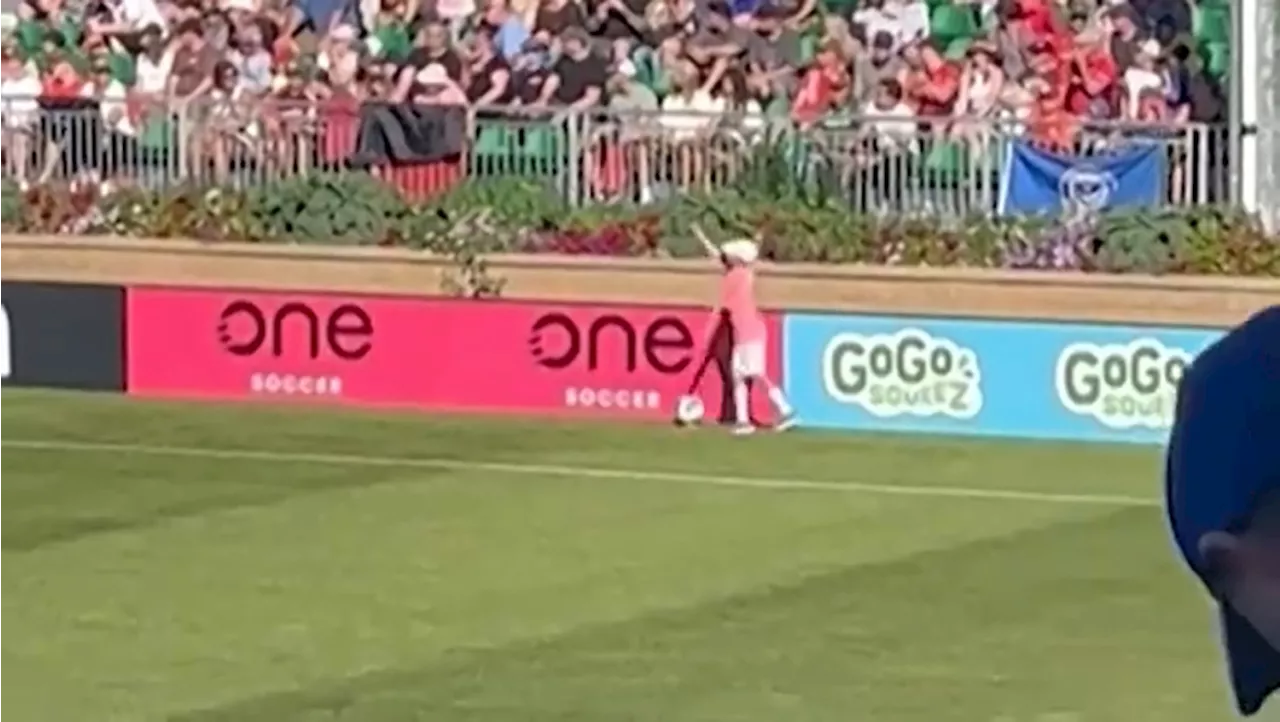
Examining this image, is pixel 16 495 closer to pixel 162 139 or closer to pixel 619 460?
pixel 619 460

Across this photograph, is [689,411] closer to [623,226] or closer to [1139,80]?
[623,226]

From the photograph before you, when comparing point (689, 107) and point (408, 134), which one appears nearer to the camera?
point (689, 107)

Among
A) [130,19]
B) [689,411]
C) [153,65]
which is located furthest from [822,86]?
[130,19]

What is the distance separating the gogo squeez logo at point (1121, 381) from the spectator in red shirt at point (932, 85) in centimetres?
234

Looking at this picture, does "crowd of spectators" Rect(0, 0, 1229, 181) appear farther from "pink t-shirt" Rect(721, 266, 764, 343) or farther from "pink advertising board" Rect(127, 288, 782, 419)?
"pink t-shirt" Rect(721, 266, 764, 343)

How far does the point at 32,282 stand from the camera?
76.4 feet

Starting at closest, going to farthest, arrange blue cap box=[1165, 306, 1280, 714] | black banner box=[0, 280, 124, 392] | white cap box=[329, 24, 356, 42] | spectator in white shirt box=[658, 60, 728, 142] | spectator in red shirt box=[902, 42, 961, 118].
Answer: blue cap box=[1165, 306, 1280, 714]
spectator in red shirt box=[902, 42, 961, 118]
spectator in white shirt box=[658, 60, 728, 142]
black banner box=[0, 280, 124, 392]
white cap box=[329, 24, 356, 42]

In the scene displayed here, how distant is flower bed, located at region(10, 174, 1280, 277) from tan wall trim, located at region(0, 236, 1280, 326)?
137 millimetres

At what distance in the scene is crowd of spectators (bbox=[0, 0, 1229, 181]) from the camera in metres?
21.3

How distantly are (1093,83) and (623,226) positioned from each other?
10.3 feet

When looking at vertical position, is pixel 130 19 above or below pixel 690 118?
above

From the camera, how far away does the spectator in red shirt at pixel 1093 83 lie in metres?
21.1

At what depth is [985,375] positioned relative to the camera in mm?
20062

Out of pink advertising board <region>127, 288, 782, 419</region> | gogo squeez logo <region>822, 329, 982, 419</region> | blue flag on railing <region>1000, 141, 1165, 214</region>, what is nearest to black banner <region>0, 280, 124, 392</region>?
pink advertising board <region>127, 288, 782, 419</region>
